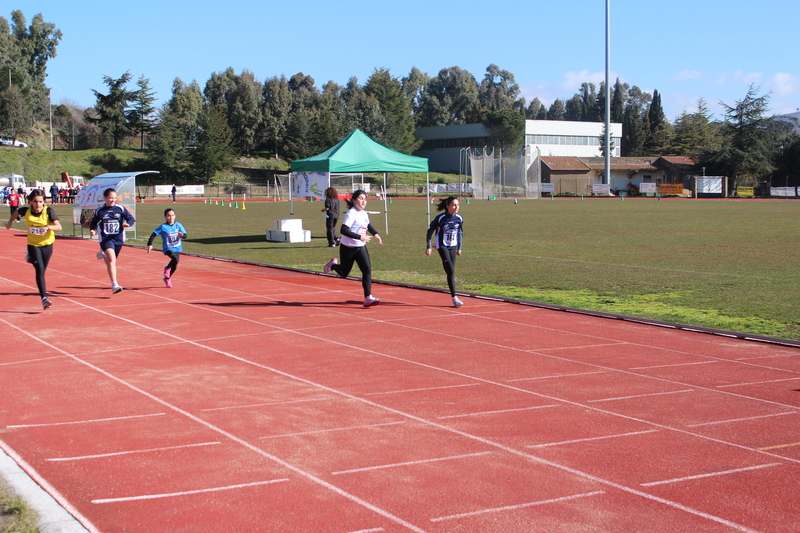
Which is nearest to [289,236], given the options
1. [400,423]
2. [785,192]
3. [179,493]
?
[400,423]

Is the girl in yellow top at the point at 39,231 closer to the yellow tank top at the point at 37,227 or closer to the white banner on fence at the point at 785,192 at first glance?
the yellow tank top at the point at 37,227

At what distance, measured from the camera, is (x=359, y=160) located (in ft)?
78.6

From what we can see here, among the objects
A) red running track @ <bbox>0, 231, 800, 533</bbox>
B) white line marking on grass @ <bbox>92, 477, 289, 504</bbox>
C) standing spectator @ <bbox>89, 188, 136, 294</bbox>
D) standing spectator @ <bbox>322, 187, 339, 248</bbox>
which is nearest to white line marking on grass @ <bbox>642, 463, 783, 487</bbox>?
red running track @ <bbox>0, 231, 800, 533</bbox>

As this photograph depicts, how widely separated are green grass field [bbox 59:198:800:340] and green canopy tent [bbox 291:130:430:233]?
2.46 meters

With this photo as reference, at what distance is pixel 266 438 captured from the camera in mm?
5746

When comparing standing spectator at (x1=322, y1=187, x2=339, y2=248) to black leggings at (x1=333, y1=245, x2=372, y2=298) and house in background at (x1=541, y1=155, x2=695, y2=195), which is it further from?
house in background at (x1=541, y1=155, x2=695, y2=195)

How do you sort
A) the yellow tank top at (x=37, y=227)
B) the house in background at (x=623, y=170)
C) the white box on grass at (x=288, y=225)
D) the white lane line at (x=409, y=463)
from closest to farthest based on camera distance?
the white lane line at (x=409, y=463) → the yellow tank top at (x=37, y=227) → the white box on grass at (x=288, y=225) → the house in background at (x=623, y=170)

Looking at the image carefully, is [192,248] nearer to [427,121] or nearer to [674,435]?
[674,435]

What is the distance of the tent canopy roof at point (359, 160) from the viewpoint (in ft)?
77.4

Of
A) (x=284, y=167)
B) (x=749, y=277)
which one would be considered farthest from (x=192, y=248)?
(x=284, y=167)

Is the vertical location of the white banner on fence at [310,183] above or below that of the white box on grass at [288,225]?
above

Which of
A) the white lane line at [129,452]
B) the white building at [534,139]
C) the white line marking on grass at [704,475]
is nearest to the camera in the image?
the white line marking on grass at [704,475]

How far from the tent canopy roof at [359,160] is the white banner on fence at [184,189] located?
5640 cm

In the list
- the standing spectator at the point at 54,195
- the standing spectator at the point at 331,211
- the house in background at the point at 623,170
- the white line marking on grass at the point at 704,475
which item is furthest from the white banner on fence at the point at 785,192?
the white line marking on grass at the point at 704,475
